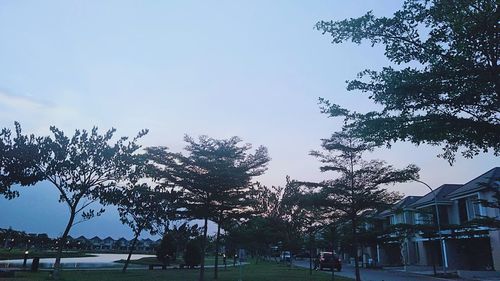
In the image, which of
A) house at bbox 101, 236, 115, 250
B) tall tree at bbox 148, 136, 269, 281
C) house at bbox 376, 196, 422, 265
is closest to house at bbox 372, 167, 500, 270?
house at bbox 376, 196, 422, 265

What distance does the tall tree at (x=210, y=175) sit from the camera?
76.6ft

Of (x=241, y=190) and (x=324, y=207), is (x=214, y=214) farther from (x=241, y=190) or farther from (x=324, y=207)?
(x=324, y=207)

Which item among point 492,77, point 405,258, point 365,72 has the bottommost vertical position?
point 405,258

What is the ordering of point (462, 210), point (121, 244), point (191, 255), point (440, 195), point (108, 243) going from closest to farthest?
point (191, 255) < point (462, 210) < point (440, 195) < point (121, 244) < point (108, 243)

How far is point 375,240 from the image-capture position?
27359 millimetres

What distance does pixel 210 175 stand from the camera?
76.3ft

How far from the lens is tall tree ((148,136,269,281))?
920 inches

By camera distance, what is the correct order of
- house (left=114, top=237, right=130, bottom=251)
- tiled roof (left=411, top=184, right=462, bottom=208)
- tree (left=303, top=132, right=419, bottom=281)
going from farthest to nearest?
house (left=114, top=237, right=130, bottom=251) < tiled roof (left=411, top=184, right=462, bottom=208) < tree (left=303, top=132, right=419, bottom=281)

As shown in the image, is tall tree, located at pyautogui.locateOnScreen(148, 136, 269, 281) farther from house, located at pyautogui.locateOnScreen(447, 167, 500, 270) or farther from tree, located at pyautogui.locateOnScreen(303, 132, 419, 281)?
house, located at pyautogui.locateOnScreen(447, 167, 500, 270)

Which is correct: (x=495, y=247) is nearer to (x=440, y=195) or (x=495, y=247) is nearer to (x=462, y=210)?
(x=462, y=210)

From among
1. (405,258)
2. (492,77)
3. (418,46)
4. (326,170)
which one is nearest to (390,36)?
(418,46)

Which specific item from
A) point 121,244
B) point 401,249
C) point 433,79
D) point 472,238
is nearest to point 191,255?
point 401,249

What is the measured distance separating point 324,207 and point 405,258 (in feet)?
121

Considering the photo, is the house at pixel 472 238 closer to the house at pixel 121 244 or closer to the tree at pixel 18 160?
the tree at pixel 18 160
